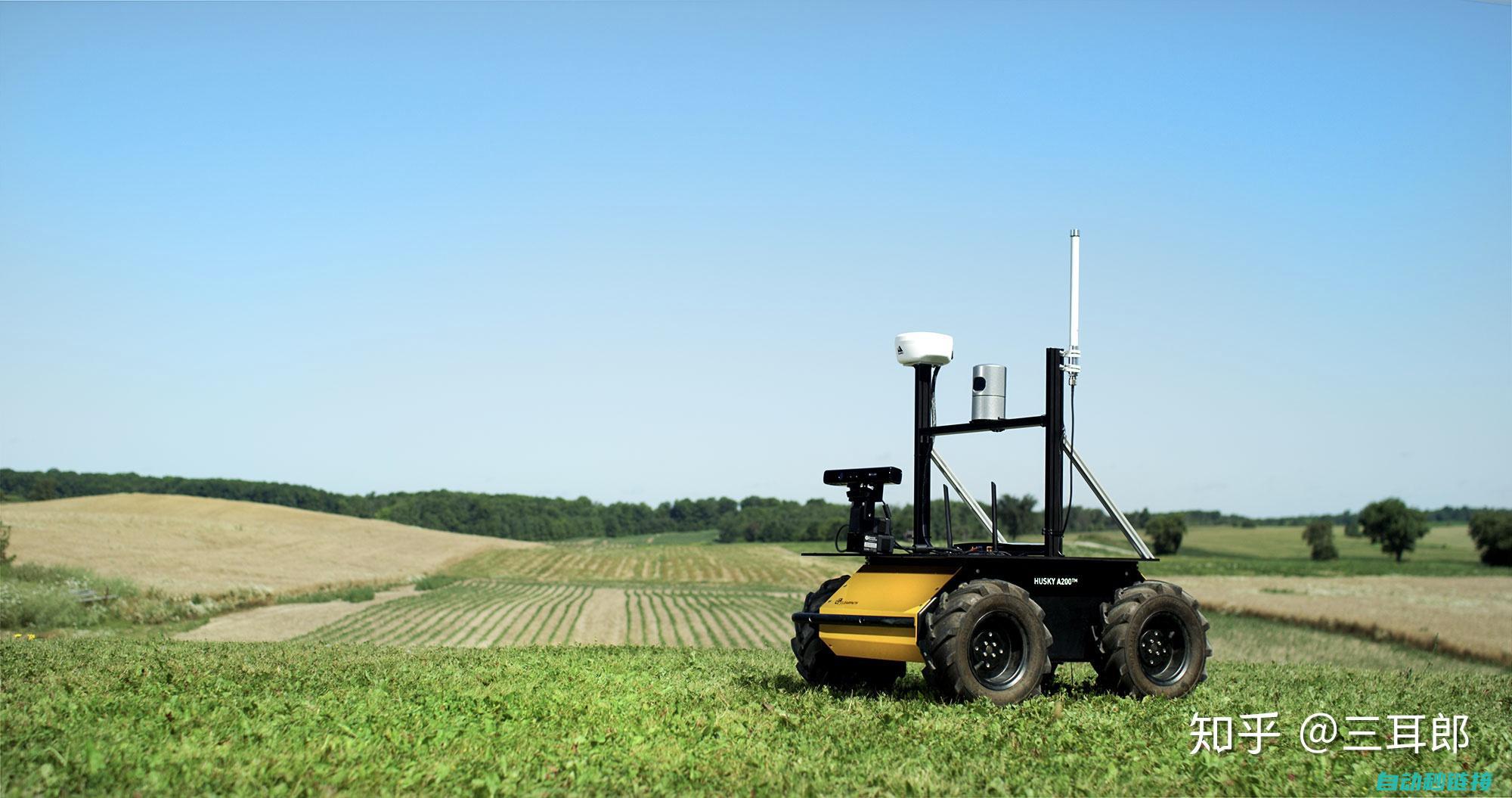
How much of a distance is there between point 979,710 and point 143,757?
613 centimetres

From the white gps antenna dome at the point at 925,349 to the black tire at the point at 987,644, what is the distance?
8.01 feet

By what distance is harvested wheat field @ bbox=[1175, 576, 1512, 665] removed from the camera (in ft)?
130

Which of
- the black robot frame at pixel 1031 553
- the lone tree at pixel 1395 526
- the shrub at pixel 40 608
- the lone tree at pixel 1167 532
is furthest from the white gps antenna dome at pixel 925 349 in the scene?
the lone tree at pixel 1395 526

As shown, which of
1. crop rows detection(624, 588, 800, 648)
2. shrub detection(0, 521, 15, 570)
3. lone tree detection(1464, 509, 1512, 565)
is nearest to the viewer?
crop rows detection(624, 588, 800, 648)

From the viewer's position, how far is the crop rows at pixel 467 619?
39656 mm

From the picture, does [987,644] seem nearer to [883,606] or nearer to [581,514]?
[883,606]

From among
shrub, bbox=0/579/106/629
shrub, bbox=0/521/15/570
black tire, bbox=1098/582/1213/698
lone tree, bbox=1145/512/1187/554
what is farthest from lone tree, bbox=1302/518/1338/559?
black tire, bbox=1098/582/1213/698

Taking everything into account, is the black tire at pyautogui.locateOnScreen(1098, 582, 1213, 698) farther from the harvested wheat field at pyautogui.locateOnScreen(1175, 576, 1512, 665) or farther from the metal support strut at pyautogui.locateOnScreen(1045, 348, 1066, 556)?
the harvested wheat field at pyautogui.locateOnScreen(1175, 576, 1512, 665)

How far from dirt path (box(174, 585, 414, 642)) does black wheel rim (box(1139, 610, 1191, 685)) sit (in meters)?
31.1

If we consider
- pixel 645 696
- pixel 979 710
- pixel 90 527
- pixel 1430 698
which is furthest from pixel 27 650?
pixel 90 527

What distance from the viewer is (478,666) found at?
12.5 metres

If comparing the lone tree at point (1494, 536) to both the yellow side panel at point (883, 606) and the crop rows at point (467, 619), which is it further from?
the yellow side panel at point (883, 606)

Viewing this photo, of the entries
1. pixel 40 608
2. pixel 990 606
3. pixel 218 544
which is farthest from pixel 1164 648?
pixel 218 544

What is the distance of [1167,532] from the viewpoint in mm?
114438
